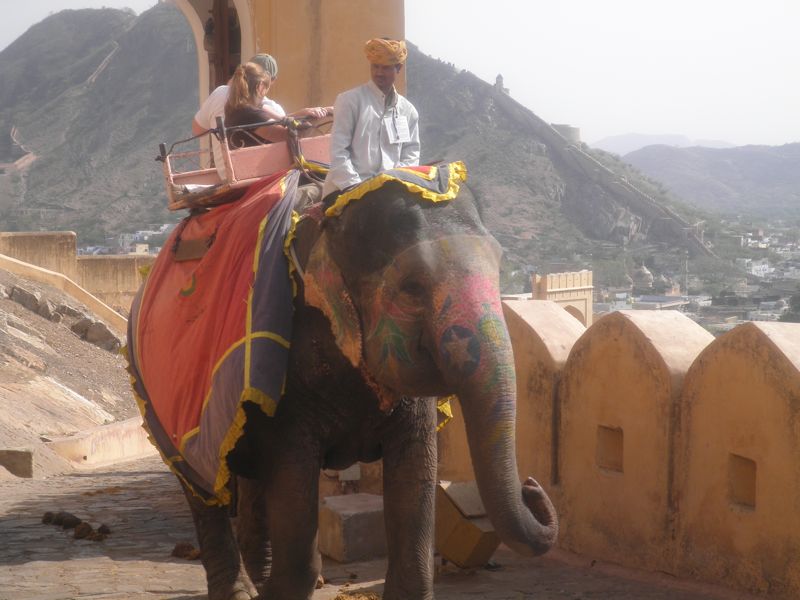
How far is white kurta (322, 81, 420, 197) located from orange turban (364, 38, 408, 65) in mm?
116

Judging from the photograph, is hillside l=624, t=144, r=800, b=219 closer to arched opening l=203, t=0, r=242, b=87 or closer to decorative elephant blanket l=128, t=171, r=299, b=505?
arched opening l=203, t=0, r=242, b=87

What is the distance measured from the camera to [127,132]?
9106 centimetres

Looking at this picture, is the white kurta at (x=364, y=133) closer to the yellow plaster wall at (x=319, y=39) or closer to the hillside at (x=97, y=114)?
the yellow plaster wall at (x=319, y=39)

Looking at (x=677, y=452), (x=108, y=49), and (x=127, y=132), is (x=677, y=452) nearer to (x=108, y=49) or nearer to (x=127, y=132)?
(x=127, y=132)

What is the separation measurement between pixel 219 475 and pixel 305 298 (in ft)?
2.54

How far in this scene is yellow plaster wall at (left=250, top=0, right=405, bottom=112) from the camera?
10.0 m

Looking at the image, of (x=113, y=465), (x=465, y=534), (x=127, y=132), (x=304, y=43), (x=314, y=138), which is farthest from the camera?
(x=127, y=132)

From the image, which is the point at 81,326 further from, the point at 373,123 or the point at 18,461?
the point at 373,123

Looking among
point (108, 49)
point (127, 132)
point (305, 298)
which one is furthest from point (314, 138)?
point (108, 49)

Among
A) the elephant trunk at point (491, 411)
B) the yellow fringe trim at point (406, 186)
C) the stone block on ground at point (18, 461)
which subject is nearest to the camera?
the elephant trunk at point (491, 411)

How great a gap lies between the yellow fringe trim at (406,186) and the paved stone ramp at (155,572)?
2.64 m

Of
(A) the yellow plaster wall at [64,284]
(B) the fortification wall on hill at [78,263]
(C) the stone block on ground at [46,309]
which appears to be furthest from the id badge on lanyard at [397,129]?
(B) the fortification wall on hill at [78,263]

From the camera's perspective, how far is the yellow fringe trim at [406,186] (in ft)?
16.1

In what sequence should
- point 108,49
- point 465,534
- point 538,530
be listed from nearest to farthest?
point 538,530, point 465,534, point 108,49
